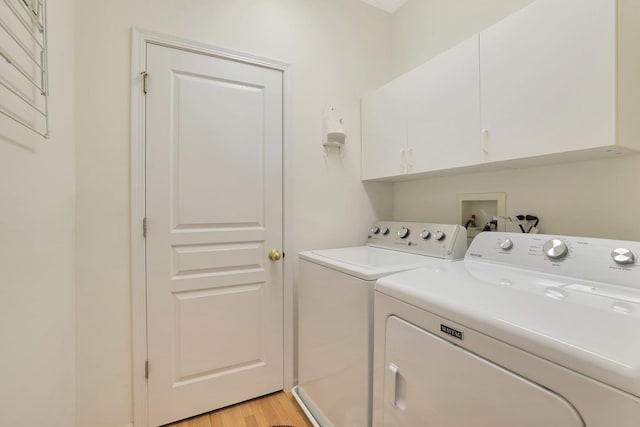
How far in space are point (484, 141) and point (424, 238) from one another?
60 cm

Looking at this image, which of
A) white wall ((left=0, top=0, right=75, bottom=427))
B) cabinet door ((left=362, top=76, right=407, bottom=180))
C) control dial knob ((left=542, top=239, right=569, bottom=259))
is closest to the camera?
white wall ((left=0, top=0, right=75, bottom=427))

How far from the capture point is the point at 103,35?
1.46 metres

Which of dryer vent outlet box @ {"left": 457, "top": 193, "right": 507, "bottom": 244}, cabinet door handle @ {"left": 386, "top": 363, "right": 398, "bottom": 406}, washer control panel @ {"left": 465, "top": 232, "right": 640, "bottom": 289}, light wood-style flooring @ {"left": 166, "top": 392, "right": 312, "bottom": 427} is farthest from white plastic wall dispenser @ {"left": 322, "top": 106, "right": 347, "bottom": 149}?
light wood-style flooring @ {"left": 166, "top": 392, "right": 312, "bottom": 427}

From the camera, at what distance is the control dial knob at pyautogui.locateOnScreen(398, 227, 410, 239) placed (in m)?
1.80

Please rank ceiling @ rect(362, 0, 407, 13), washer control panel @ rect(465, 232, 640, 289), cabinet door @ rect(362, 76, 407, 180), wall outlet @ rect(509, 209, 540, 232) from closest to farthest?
washer control panel @ rect(465, 232, 640, 289) → wall outlet @ rect(509, 209, 540, 232) → cabinet door @ rect(362, 76, 407, 180) → ceiling @ rect(362, 0, 407, 13)

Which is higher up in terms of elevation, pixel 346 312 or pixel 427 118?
pixel 427 118

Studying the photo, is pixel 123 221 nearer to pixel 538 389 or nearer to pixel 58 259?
pixel 58 259

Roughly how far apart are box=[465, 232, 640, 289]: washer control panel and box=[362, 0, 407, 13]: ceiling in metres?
1.88

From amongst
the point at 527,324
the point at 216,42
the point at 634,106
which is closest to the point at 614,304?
the point at 527,324

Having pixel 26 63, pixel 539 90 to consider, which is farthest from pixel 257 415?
pixel 539 90

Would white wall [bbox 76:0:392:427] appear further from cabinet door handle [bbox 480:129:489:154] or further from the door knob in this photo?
cabinet door handle [bbox 480:129:489:154]

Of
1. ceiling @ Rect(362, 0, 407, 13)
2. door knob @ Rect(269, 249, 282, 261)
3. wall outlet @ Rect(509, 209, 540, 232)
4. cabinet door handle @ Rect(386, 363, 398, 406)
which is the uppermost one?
ceiling @ Rect(362, 0, 407, 13)

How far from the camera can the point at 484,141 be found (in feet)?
4.39

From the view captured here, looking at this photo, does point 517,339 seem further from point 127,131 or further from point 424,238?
point 127,131
